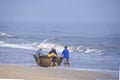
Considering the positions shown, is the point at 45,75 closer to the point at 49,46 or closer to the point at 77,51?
the point at 77,51

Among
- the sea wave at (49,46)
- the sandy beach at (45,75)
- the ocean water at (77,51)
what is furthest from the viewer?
the sea wave at (49,46)

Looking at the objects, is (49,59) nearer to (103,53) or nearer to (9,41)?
(103,53)

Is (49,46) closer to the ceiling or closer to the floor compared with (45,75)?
closer to the ceiling

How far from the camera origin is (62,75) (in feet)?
29.9

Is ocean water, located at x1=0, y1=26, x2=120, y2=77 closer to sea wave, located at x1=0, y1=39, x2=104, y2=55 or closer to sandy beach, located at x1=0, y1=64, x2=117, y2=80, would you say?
sea wave, located at x1=0, y1=39, x2=104, y2=55

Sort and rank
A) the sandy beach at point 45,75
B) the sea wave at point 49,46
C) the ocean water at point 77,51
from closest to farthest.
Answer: the sandy beach at point 45,75 < the ocean water at point 77,51 < the sea wave at point 49,46

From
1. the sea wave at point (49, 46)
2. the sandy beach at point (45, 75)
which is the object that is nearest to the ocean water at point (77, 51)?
the sea wave at point (49, 46)

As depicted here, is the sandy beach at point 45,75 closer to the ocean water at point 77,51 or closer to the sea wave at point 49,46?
the ocean water at point 77,51

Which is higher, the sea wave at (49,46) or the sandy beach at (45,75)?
the sea wave at (49,46)

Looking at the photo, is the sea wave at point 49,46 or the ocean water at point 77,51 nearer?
the ocean water at point 77,51

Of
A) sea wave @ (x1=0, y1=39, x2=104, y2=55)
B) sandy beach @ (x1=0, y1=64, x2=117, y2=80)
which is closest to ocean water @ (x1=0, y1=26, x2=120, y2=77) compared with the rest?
sea wave @ (x1=0, y1=39, x2=104, y2=55)

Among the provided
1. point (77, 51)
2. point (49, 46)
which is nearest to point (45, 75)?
point (77, 51)

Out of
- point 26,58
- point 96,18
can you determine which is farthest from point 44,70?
point 96,18

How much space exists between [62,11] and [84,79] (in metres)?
18.7
